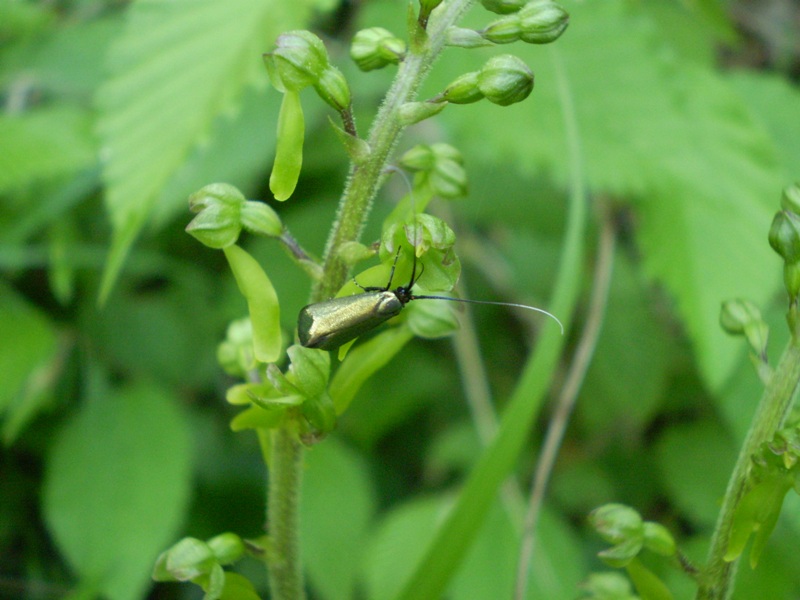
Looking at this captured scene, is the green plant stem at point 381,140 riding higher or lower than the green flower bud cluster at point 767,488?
higher

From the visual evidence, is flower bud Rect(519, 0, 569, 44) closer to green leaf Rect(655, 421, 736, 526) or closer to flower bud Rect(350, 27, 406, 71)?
flower bud Rect(350, 27, 406, 71)

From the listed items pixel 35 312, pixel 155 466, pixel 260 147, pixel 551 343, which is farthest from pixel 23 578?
pixel 551 343

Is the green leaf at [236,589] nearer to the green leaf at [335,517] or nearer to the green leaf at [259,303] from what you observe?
the green leaf at [259,303]

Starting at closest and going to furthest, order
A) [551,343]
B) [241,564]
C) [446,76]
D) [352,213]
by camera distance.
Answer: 1. [352,213]
2. [551,343]
3. [446,76]
4. [241,564]

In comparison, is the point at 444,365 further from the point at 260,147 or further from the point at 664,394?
the point at 260,147

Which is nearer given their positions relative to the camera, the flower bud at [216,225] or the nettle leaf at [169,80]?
the flower bud at [216,225]

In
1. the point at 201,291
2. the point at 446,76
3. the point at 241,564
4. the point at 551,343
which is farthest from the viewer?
the point at 201,291

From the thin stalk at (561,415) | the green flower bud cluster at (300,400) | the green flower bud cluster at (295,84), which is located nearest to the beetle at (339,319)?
the green flower bud cluster at (300,400)
